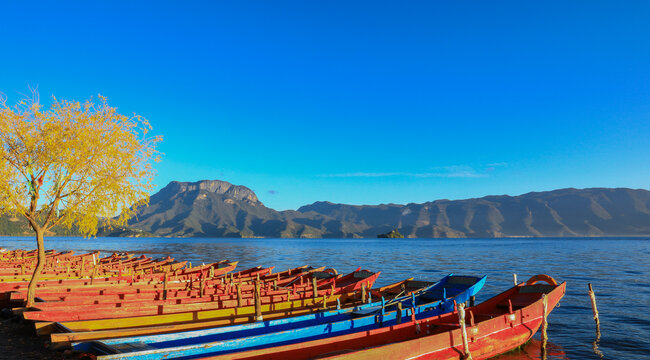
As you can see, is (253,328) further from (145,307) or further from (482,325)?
(482,325)

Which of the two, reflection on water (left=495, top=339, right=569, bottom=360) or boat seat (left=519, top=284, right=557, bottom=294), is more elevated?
boat seat (left=519, top=284, right=557, bottom=294)

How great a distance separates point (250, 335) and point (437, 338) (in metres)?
7.31

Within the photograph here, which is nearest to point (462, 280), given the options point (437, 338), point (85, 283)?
point (437, 338)

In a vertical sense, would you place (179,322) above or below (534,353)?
above

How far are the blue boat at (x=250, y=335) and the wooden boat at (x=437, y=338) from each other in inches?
53.2

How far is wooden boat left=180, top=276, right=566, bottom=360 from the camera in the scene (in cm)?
1143

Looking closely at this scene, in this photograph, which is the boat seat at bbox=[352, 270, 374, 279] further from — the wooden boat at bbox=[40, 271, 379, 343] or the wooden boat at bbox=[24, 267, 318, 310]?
the wooden boat at bbox=[24, 267, 318, 310]

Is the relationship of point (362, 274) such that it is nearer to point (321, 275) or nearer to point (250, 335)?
point (321, 275)

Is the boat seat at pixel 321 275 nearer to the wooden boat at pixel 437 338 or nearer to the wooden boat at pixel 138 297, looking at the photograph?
the wooden boat at pixel 138 297

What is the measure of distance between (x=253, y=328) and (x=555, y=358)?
15.2 m

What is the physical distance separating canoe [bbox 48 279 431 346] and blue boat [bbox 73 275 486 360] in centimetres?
97

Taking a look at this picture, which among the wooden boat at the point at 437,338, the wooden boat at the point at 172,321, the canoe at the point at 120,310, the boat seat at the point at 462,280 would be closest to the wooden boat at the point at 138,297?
the canoe at the point at 120,310

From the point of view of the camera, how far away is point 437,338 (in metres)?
14.0

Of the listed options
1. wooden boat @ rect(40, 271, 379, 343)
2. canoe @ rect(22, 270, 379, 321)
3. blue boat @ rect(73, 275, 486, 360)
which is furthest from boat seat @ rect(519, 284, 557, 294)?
canoe @ rect(22, 270, 379, 321)
